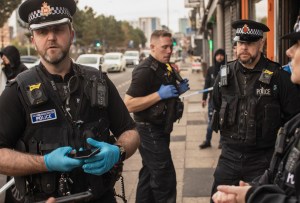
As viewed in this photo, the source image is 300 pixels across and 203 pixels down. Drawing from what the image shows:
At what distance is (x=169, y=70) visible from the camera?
5.07 metres

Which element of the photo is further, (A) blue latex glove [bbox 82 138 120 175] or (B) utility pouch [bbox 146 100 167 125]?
(B) utility pouch [bbox 146 100 167 125]

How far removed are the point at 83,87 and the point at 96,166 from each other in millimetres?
556

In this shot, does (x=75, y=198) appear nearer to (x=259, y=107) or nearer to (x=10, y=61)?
(x=259, y=107)

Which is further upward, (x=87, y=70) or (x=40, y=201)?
(x=87, y=70)

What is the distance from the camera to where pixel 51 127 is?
2594 mm

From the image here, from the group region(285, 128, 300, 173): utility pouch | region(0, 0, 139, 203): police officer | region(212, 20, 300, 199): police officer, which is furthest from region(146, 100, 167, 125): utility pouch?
region(285, 128, 300, 173): utility pouch

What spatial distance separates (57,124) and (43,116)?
0.10 meters

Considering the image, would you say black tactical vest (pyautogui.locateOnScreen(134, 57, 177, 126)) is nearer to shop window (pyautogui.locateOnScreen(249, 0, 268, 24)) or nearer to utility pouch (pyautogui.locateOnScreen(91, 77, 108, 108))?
utility pouch (pyautogui.locateOnScreen(91, 77, 108, 108))

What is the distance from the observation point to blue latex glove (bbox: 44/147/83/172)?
7.88 feet

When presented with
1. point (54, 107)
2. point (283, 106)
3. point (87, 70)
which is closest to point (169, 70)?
point (283, 106)

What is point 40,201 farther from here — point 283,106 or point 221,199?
point 283,106

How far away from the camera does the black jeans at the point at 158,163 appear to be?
4738mm

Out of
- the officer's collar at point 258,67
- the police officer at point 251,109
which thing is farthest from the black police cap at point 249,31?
the officer's collar at point 258,67

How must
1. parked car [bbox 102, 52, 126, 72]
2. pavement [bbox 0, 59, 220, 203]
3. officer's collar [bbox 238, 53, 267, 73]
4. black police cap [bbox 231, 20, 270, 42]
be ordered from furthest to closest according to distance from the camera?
parked car [bbox 102, 52, 126, 72], pavement [bbox 0, 59, 220, 203], black police cap [bbox 231, 20, 270, 42], officer's collar [bbox 238, 53, 267, 73]
